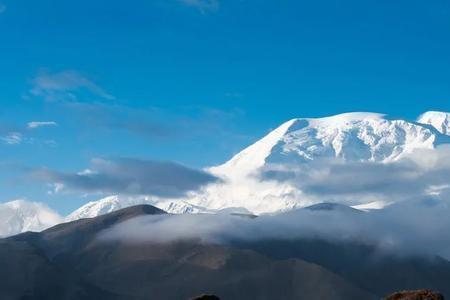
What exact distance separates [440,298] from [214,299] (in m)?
22.8

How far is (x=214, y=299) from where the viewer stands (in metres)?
80.1

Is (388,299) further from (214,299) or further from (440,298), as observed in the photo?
(214,299)

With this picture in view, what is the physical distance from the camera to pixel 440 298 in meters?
67.2

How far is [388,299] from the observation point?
68312 mm

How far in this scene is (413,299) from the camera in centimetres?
6662

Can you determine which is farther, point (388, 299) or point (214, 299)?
point (214, 299)

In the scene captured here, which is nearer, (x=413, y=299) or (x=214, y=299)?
(x=413, y=299)

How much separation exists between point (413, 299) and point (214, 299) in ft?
69.8

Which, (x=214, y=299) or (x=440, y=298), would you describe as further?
(x=214, y=299)

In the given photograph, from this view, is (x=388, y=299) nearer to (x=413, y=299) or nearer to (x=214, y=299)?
(x=413, y=299)

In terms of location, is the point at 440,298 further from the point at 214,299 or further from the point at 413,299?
the point at 214,299

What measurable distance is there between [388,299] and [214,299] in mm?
18883

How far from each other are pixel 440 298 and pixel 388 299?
13.8 feet

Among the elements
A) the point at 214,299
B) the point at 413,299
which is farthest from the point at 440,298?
the point at 214,299
